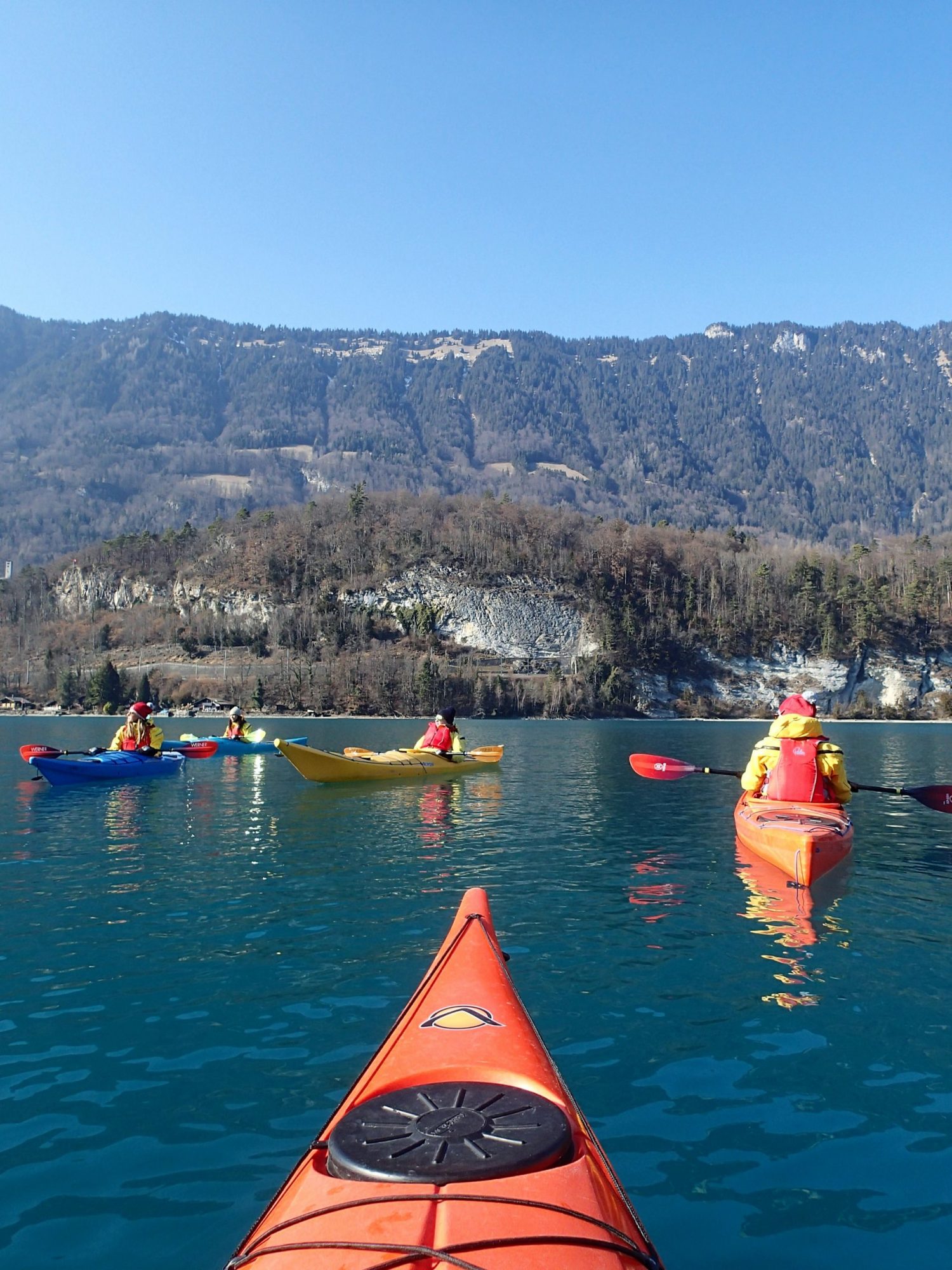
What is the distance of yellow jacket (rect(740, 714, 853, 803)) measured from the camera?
685 inches

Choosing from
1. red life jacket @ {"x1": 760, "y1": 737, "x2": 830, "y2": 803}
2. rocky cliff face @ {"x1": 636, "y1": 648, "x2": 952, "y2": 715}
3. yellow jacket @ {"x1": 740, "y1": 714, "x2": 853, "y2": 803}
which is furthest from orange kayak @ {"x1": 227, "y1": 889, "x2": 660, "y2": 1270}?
rocky cliff face @ {"x1": 636, "y1": 648, "x2": 952, "y2": 715}

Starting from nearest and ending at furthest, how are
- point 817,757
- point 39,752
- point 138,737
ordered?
1. point 817,757
2. point 39,752
3. point 138,737

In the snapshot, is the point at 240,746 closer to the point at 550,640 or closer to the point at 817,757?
the point at 817,757

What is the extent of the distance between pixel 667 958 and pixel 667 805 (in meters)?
17.1

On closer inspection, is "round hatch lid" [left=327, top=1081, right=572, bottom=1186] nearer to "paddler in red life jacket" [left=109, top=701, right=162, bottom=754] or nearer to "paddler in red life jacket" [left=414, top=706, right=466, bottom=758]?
"paddler in red life jacket" [left=109, top=701, right=162, bottom=754]

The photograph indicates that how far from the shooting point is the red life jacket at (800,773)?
709 inches

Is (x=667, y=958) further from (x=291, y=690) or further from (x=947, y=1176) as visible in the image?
(x=291, y=690)

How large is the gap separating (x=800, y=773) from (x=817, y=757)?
0.51 meters

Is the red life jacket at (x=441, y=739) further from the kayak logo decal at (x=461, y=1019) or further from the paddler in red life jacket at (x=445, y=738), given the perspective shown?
the kayak logo decal at (x=461, y=1019)

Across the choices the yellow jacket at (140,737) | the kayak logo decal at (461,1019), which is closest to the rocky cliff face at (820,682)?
the yellow jacket at (140,737)

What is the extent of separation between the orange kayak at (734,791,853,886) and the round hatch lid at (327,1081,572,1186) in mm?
11749

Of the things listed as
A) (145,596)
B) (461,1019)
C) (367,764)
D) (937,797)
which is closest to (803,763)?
(937,797)

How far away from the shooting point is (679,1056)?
816 cm

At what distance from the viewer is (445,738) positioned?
3556 cm
